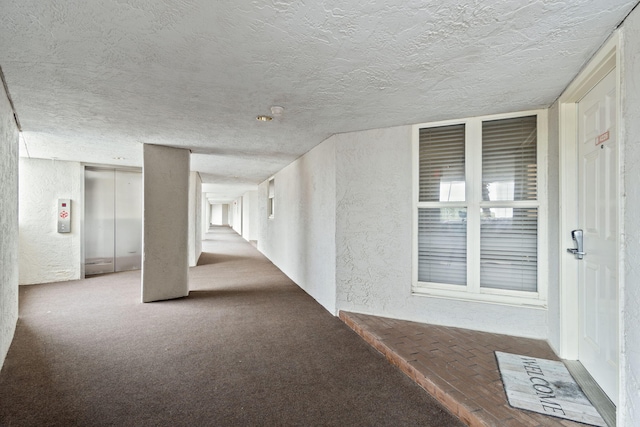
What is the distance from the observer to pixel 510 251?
3.20 metres

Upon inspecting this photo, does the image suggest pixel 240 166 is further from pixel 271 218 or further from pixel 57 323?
pixel 57 323

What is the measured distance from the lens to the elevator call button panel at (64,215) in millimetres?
5820

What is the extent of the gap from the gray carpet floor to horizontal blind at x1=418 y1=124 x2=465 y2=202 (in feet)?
6.02

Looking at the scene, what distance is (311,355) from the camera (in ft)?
9.57

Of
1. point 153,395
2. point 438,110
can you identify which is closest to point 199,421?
point 153,395

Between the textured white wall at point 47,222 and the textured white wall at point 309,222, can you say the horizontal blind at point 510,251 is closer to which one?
the textured white wall at point 309,222

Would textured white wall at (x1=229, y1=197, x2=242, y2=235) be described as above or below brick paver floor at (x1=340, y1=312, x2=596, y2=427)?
above

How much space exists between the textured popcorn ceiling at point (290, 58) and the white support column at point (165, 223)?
3.65 ft

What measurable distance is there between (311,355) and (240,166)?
181 inches

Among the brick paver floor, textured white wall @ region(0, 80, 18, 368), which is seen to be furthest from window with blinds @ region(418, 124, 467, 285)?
textured white wall @ region(0, 80, 18, 368)

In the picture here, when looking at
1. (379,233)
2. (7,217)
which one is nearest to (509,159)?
(379,233)

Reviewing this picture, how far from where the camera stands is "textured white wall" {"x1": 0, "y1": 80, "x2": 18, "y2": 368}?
2.61m

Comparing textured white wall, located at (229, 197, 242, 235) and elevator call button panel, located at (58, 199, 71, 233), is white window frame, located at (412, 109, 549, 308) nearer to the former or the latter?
elevator call button panel, located at (58, 199, 71, 233)

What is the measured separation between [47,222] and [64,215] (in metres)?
0.29
